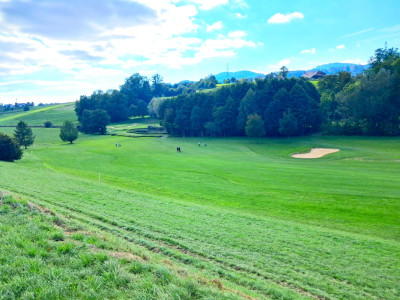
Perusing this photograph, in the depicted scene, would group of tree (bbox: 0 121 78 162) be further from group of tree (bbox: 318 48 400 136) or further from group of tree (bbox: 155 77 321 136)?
group of tree (bbox: 318 48 400 136)

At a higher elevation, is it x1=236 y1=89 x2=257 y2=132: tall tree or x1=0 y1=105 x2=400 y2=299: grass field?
x1=236 y1=89 x2=257 y2=132: tall tree

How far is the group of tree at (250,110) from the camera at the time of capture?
7000 cm

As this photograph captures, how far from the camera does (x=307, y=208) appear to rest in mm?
18859

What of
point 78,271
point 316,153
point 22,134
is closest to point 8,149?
point 22,134

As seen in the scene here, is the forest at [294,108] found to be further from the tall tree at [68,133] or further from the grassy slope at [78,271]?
the grassy slope at [78,271]

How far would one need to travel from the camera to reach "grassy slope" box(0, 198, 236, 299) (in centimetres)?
581

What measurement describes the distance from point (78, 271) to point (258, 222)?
10620 millimetres

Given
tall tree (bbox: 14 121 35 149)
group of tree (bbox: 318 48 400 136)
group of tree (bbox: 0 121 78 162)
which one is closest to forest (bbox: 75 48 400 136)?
group of tree (bbox: 318 48 400 136)

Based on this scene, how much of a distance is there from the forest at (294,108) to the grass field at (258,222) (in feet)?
119

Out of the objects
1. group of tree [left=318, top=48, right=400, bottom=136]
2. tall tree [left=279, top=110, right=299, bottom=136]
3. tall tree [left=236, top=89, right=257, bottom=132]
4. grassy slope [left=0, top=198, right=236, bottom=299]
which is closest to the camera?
grassy slope [left=0, top=198, right=236, bottom=299]

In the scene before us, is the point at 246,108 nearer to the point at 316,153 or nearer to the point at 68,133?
the point at 316,153

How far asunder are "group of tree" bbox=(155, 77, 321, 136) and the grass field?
39516mm

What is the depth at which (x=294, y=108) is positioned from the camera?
70.7 m

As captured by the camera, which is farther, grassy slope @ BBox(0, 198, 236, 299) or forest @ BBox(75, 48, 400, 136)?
forest @ BBox(75, 48, 400, 136)
